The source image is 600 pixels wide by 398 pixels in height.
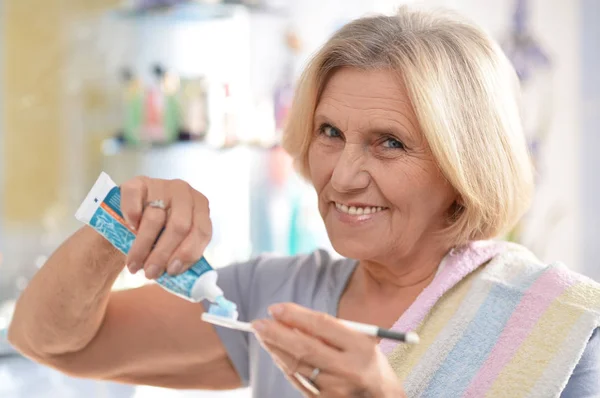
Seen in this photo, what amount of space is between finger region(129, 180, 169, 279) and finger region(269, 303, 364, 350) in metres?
0.19

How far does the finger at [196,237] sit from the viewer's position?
877 mm

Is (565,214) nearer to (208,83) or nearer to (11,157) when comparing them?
(208,83)

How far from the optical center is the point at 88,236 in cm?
104

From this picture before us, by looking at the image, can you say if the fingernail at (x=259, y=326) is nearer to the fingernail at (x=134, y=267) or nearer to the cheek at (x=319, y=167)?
the fingernail at (x=134, y=267)

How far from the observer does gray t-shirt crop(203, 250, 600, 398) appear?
47.5 inches

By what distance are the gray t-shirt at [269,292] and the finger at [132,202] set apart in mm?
369

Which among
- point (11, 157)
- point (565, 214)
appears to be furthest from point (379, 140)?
point (565, 214)

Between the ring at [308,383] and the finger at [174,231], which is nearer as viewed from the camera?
the ring at [308,383]

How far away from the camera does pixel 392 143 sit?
1.08 m

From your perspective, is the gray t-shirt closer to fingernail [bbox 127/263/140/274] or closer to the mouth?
the mouth

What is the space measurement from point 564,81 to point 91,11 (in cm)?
168

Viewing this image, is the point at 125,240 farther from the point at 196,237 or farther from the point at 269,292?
the point at 269,292

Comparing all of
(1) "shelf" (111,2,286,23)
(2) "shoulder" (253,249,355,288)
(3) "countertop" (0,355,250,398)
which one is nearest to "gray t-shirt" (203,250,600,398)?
(2) "shoulder" (253,249,355,288)

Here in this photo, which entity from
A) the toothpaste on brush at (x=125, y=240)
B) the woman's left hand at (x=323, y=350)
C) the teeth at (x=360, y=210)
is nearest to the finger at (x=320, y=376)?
the woman's left hand at (x=323, y=350)
